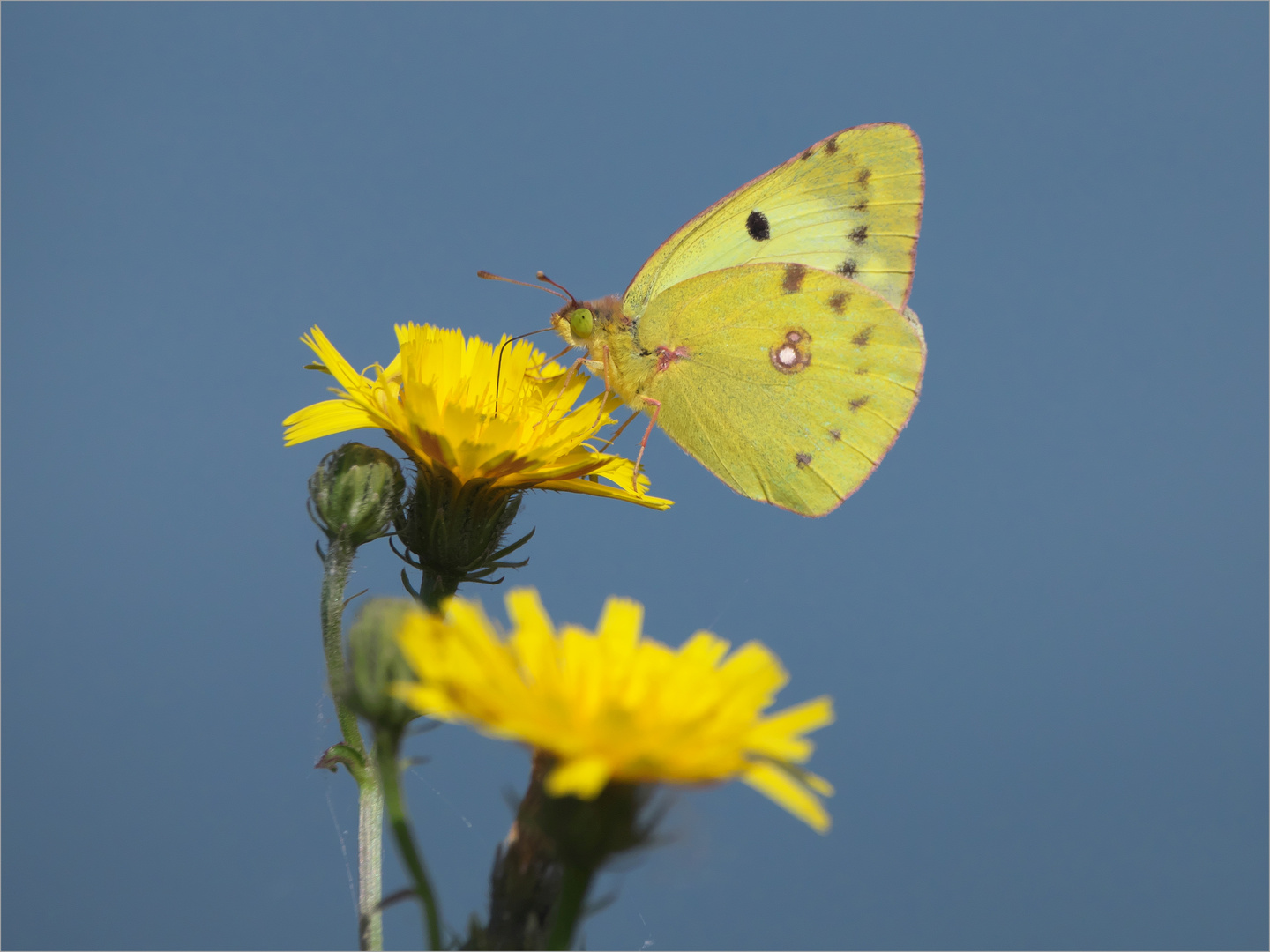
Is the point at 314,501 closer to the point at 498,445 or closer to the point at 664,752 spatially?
the point at 498,445

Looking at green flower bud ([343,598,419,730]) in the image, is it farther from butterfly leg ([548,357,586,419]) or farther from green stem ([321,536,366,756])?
butterfly leg ([548,357,586,419])

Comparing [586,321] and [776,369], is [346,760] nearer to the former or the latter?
[586,321]

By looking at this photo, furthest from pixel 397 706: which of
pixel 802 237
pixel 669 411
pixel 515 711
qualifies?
pixel 802 237

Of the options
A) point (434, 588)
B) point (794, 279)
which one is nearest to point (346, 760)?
point (434, 588)

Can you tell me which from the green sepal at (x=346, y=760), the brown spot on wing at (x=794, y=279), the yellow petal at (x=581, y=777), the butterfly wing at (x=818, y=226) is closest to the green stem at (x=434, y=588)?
the green sepal at (x=346, y=760)

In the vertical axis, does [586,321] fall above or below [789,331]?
below

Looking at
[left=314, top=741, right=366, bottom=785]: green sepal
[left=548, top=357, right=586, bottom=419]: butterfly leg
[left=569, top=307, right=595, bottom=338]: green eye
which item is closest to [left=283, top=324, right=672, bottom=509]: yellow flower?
[left=548, top=357, right=586, bottom=419]: butterfly leg
